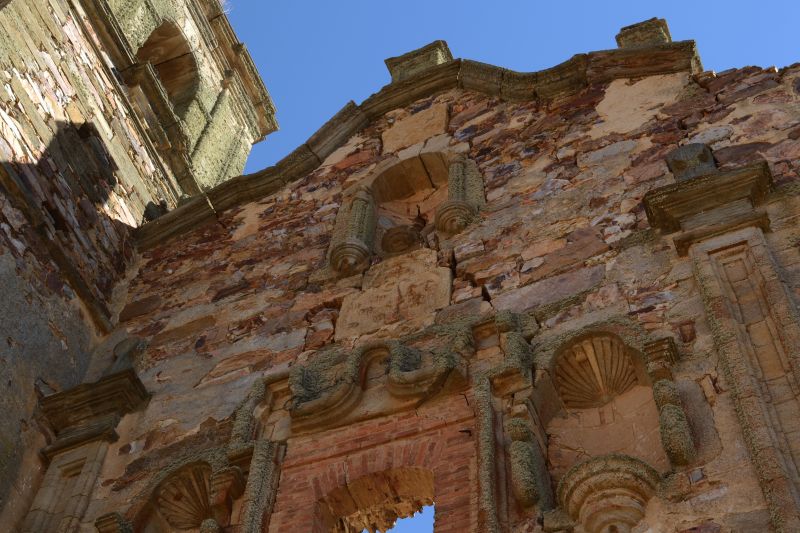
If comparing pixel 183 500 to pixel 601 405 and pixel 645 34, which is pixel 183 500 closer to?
pixel 601 405

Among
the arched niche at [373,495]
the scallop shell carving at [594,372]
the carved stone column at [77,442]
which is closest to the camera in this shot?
the arched niche at [373,495]

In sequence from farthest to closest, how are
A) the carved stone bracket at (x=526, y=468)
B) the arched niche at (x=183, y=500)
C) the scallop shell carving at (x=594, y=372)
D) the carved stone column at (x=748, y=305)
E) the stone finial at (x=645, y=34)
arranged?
1. the stone finial at (x=645, y=34)
2. the arched niche at (x=183, y=500)
3. the scallop shell carving at (x=594, y=372)
4. the carved stone bracket at (x=526, y=468)
5. the carved stone column at (x=748, y=305)

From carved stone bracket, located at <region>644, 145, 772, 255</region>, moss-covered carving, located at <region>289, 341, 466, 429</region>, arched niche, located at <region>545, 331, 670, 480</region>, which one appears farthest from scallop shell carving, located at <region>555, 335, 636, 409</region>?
carved stone bracket, located at <region>644, 145, 772, 255</region>

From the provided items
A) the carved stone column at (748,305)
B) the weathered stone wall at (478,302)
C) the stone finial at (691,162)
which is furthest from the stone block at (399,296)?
the stone finial at (691,162)

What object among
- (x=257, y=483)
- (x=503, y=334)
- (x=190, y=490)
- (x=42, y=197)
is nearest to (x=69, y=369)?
(x=42, y=197)

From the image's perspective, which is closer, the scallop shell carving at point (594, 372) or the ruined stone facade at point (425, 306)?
the ruined stone facade at point (425, 306)

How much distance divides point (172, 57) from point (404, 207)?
6.16 metres

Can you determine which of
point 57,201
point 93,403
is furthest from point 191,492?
point 57,201

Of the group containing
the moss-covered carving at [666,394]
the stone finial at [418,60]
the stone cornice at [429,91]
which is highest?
the stone finial at [418,60]

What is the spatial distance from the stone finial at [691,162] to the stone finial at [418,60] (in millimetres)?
3732

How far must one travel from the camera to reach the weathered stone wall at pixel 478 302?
557cm

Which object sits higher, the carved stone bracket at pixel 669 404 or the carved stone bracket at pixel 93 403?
the carved stone bracket at pixel 93 403

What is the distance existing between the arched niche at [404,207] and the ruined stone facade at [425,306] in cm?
3

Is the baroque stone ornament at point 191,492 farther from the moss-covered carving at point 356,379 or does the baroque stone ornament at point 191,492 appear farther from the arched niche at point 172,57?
the arched niche at point 172,57
